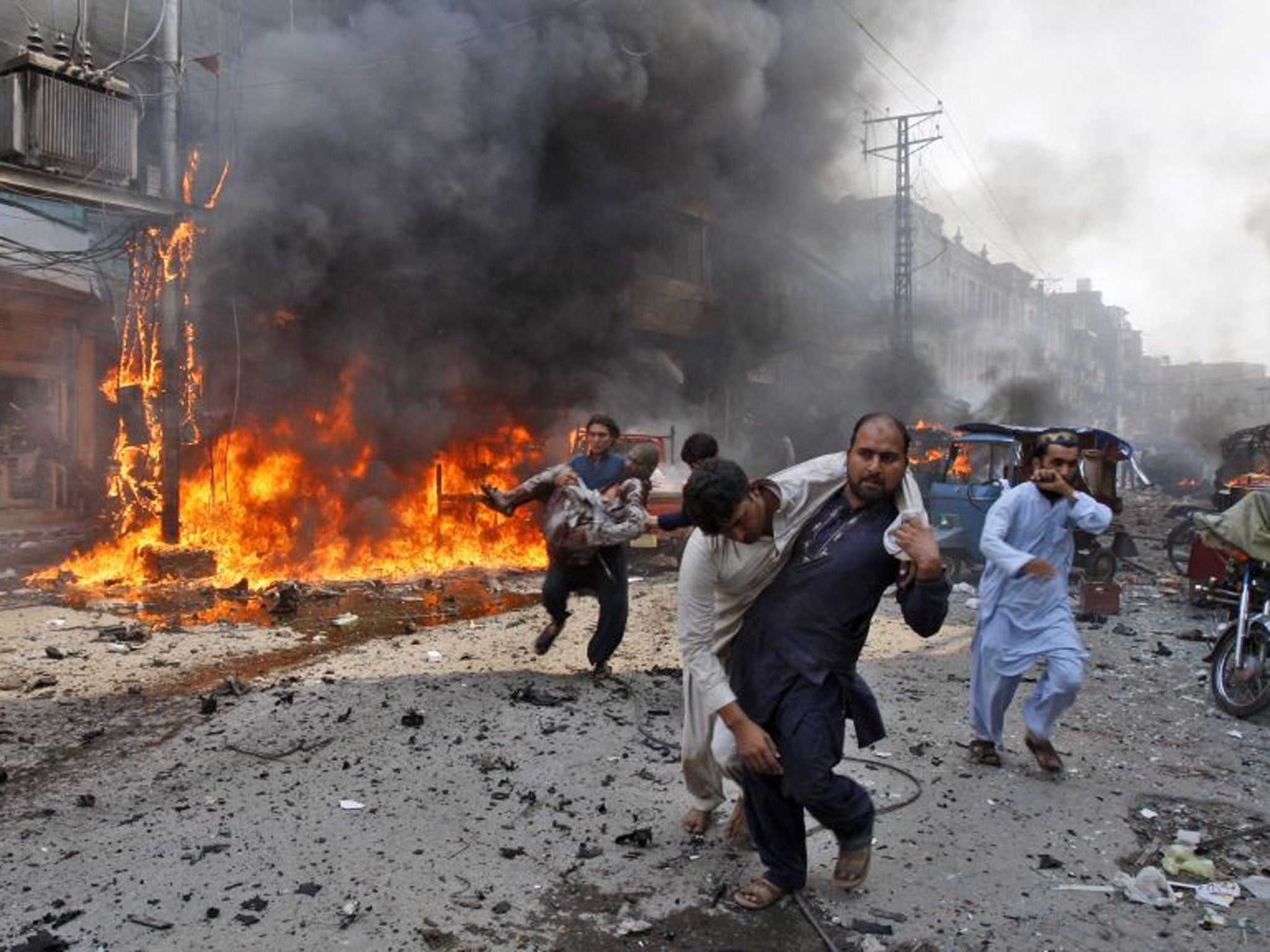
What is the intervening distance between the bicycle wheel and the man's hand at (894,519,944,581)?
1150cm

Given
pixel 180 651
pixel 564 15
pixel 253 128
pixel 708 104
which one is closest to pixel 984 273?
pixel 708 104

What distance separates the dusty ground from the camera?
9.33ft

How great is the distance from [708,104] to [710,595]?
54.4 ft

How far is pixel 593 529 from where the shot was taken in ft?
16.9

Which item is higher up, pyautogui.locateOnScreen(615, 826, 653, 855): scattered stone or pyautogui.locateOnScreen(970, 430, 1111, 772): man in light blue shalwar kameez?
pyautogui.locateOnScreen(970, 430, 1111, 772): man in light blue shalwar kameez

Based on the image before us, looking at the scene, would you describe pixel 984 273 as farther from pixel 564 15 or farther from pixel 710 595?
pixel 710 595

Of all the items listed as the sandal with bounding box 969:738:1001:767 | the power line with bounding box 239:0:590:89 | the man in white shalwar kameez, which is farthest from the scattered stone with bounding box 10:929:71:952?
the power line with bounding box 239:0:590:89

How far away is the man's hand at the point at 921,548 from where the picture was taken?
2426mm

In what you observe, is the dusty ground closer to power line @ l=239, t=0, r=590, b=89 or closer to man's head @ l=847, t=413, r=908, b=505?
man's head @ l=847, t=413, r=908, b=505

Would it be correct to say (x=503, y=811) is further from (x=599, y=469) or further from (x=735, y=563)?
(x=599, y=469)

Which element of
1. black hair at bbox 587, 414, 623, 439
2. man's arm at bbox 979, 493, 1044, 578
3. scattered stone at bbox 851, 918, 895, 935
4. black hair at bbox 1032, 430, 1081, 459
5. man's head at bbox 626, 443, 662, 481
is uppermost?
black hair at bbox 587, 414, 623, 439

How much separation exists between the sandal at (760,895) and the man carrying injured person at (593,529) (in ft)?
8.10

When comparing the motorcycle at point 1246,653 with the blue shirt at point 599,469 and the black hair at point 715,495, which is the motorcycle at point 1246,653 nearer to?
the blue shirt at point 599,469

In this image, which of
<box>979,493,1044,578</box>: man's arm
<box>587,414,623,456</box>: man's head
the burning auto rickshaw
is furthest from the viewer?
the burning auto rickshaw
